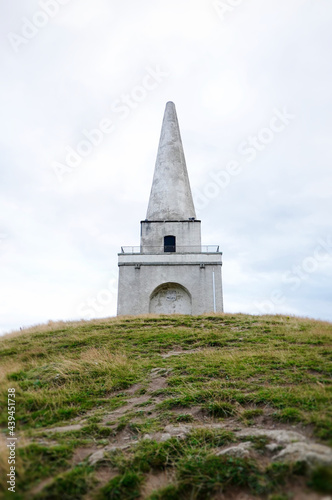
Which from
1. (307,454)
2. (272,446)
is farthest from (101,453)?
(307,454)

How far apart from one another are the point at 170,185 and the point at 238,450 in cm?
1910

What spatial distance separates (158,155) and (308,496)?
72.7 feet

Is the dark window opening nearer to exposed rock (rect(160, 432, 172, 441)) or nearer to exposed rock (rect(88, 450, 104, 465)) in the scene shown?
exposed rock (rect(160, 432, 172, 441))

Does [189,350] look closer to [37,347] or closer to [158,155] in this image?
[37,347]

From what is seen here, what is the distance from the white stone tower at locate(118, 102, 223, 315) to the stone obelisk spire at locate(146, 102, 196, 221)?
7 centimetres

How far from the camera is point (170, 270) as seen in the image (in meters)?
19.0

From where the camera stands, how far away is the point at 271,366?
21.9ft

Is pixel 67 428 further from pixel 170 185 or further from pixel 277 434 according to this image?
pixel 170 185

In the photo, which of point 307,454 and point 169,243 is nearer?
point 307,454

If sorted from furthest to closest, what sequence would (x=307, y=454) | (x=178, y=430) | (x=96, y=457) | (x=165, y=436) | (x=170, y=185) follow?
(x=170, y=185) → (x=178, y=430) → (x=165, y=436) → (x=96, y=457) → (x=307, y=454)

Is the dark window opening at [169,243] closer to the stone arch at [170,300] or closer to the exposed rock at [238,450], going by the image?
the stone arch at [170,300]

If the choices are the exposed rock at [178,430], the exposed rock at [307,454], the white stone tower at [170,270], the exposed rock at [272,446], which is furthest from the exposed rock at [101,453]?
the white stone tower at [170,270]

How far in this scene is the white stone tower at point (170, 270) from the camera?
60.9 ft

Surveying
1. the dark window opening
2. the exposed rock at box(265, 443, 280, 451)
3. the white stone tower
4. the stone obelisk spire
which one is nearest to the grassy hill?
the exposed rock at box(265, 443, 280, 451)
